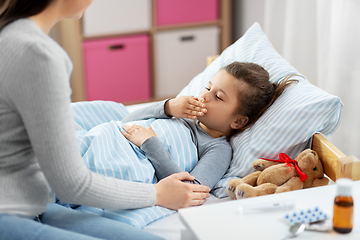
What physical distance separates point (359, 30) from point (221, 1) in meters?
1.31

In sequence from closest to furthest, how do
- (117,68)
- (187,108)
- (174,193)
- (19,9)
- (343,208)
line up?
(343,208), (19,9), (174,193), (187,108), (117,68)

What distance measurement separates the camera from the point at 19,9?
891 mm

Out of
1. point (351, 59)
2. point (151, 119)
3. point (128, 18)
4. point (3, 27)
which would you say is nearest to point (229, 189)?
point (151, 119)

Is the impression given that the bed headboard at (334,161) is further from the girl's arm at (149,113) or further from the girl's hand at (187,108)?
the girl's arm at (149,113)

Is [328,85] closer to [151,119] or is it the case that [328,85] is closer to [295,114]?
[295,114]

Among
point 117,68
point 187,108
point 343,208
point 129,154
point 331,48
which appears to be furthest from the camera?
point 117,68

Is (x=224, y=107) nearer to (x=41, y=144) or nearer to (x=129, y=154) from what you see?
(x=129, y=154)

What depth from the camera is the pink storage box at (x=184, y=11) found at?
9.09 feet

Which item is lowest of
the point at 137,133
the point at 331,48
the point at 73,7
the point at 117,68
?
the point at 117,68

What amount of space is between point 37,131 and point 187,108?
0.66 meters

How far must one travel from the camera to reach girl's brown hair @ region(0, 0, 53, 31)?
88 centimetres

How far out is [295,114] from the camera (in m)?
1.29

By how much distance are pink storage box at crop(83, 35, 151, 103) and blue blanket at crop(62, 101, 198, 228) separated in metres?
1.27

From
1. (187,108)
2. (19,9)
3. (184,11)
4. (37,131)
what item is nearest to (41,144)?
(37,131)
